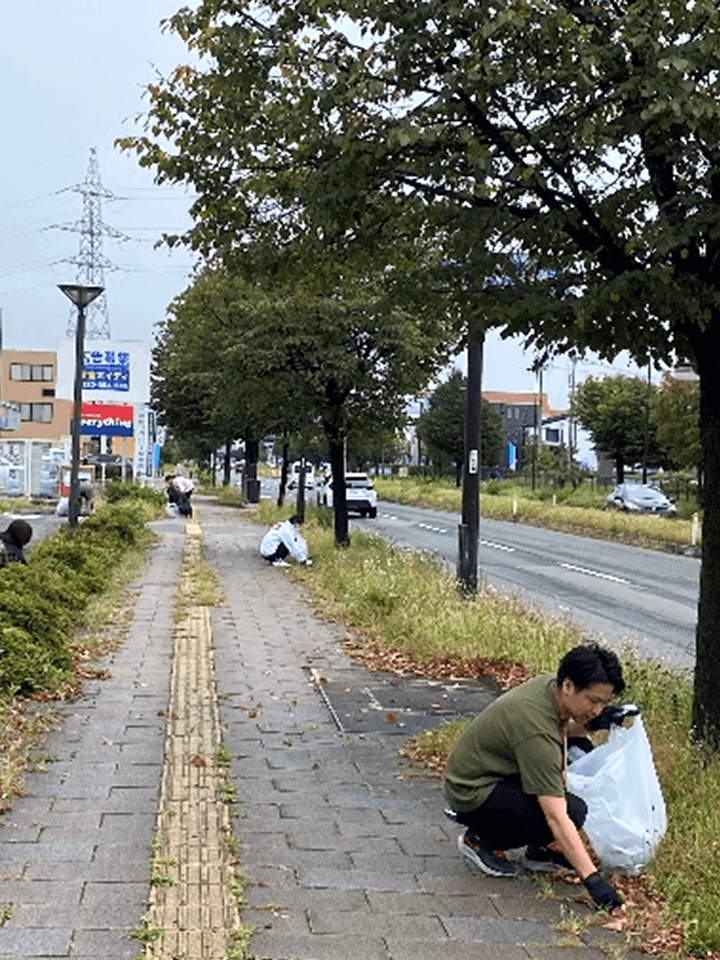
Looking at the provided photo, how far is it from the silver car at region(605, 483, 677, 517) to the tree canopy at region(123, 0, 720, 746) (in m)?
40.5

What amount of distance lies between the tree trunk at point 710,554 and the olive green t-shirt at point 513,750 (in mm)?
1968

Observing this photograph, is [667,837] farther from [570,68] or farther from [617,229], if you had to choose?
[570,68]

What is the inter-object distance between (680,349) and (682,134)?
3.65 ft

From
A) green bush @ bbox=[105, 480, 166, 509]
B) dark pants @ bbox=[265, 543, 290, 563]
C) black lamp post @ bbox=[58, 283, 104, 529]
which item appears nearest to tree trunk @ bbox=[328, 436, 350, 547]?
dark pants @ bbox=[265, 543, 290, 563]

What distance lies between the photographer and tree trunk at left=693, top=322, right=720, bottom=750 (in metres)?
7.11

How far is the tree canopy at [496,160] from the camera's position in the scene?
641 cm

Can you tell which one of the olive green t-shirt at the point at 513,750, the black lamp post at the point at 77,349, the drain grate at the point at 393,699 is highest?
the black lamp post at the point at 77,349

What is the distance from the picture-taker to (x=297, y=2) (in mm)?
7410

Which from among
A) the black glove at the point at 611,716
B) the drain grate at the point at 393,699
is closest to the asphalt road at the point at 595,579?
the drain grate at the point at 393,699

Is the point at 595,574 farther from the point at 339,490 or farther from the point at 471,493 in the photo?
the point at 471,493

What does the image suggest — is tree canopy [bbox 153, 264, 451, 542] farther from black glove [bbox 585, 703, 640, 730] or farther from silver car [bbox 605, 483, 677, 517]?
silver car [bbox 605, 483, 677, 517]

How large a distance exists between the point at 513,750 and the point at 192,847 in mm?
1368

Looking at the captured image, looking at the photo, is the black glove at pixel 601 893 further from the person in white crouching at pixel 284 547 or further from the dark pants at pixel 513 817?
the person in white crouching at pixel 284 547

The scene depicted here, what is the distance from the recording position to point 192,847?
5.60 metres
